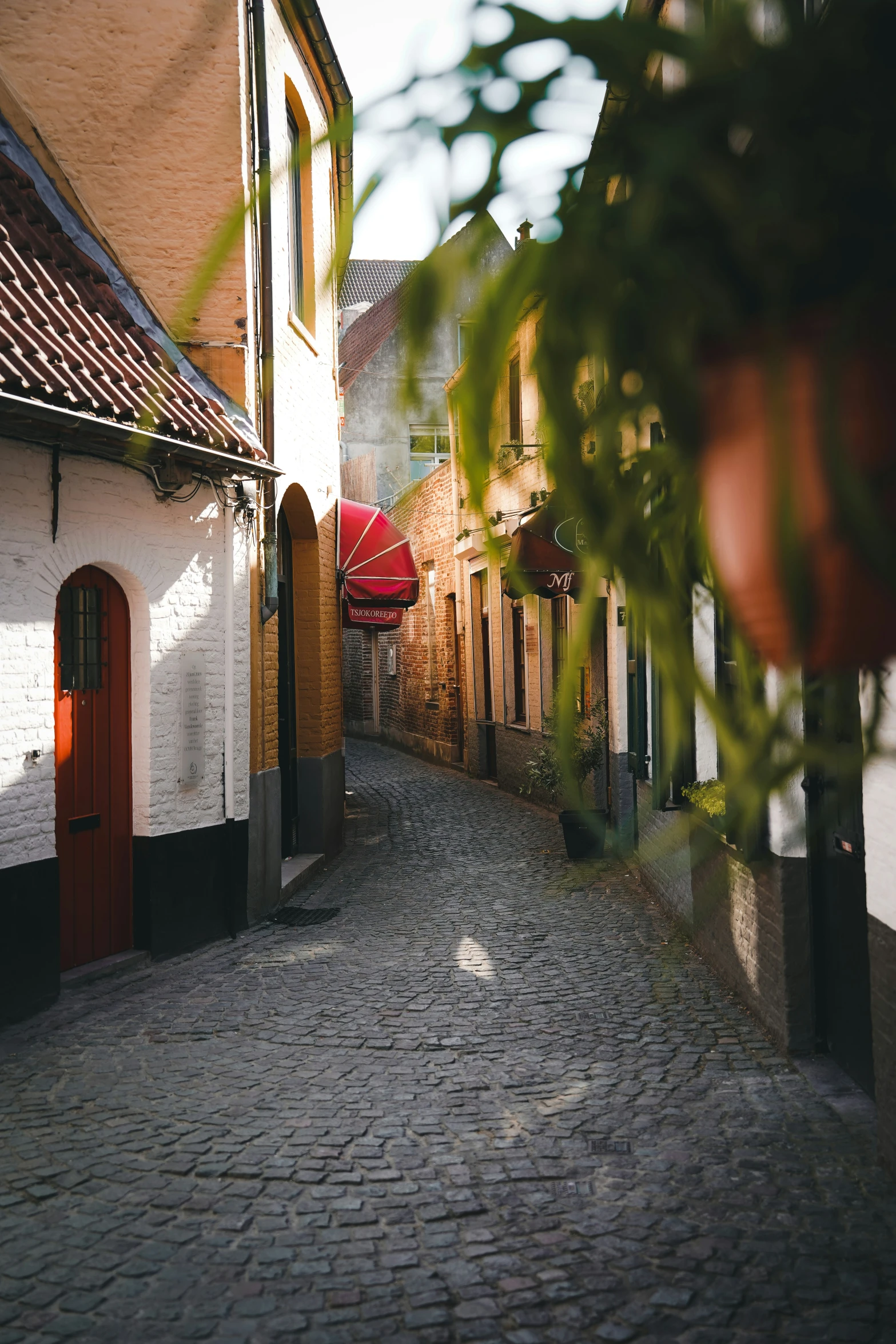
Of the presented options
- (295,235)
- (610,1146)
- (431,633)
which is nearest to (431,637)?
(431,633)

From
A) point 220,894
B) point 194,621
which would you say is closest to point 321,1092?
point 220,894

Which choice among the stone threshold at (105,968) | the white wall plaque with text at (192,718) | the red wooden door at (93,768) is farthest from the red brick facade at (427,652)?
the stone threshold at (105,968)

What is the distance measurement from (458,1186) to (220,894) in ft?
13.2

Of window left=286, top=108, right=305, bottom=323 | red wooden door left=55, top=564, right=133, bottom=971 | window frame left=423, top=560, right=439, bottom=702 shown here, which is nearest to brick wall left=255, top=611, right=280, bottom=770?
red wooden door left=55, top=564, right=133, bottom=971

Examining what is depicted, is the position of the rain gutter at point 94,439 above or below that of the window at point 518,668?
above

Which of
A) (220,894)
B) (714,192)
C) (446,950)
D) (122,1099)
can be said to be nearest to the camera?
(714,192)

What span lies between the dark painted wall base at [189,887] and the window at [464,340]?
6326mm

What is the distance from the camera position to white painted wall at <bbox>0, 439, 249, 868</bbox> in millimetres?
5715

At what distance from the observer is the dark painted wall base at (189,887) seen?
269 inches

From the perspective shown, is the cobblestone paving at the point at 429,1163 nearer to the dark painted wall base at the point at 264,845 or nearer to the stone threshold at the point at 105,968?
the stone threshold at the point at 105,968

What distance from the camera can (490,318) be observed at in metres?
0.88

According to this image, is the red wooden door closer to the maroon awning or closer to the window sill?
the maroon awning

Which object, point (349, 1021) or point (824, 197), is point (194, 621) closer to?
point (349, 1021)

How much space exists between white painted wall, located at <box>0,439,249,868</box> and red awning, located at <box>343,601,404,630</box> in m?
4.40
